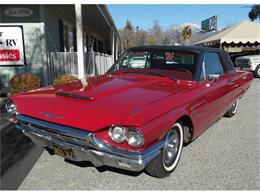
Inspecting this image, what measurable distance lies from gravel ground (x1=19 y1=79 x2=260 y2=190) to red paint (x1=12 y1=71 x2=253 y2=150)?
42 cm

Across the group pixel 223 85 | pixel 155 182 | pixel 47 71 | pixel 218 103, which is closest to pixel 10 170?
pixel 155 182

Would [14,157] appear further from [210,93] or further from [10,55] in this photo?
[10,55]

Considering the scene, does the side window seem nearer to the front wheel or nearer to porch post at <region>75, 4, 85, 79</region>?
the front wheel

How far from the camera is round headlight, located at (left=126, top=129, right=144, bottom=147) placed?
2842 mm

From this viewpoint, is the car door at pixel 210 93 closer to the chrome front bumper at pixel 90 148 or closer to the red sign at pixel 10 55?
the chrome front bumper at pixel 90 148

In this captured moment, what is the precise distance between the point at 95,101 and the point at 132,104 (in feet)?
1.38

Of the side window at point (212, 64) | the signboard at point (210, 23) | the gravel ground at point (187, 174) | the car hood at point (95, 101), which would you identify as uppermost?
the signboard at point (210, 23)

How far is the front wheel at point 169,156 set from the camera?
3.32 meters

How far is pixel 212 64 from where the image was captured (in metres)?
5.09

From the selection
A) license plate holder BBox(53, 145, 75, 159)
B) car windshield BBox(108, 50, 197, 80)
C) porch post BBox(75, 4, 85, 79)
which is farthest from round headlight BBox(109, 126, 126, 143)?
porch post BBox(75, 4, 85, 79)

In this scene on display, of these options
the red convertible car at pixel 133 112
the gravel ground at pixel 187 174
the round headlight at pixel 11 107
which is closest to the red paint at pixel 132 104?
the red convertible car at pixel 133 112

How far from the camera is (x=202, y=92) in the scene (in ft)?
13.7

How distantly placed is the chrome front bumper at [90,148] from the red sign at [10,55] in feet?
22.2

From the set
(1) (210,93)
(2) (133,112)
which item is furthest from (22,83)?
(2) (133,112)
